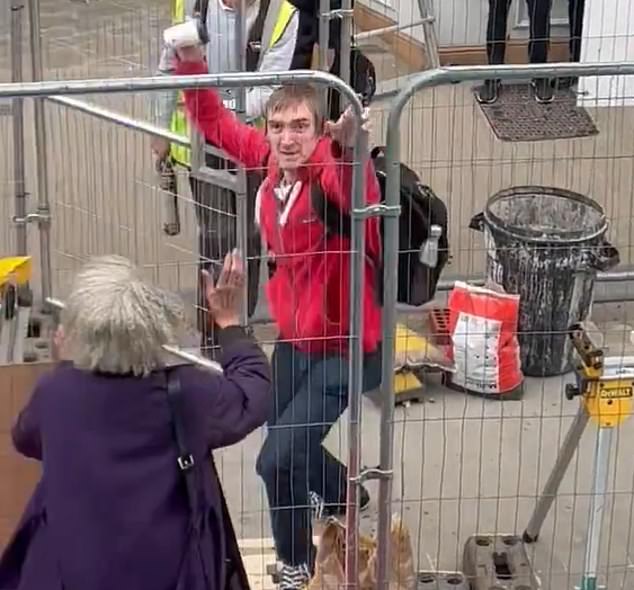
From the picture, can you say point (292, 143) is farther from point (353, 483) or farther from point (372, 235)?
point (353, 483)

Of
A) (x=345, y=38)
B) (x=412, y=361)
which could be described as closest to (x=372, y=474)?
(x=412, y=361)

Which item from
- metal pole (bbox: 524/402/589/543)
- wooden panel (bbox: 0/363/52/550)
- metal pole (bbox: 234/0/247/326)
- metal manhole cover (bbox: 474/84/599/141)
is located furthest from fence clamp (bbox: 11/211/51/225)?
metal manhole cover (bbox: 474/84/599/141)

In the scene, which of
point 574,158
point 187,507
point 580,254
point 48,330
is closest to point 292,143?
point 187,507

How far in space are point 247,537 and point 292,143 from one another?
58.8 inches

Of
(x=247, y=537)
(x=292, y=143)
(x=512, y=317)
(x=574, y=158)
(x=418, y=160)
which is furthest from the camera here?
(x=418, y=160)

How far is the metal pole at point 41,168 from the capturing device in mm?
6371

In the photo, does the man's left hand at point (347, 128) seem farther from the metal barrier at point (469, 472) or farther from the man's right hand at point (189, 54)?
the man's right hand at point (189, 54)

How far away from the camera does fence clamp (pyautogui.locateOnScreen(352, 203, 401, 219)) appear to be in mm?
4156

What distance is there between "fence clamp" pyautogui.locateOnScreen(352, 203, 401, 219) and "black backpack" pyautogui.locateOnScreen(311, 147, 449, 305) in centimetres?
25

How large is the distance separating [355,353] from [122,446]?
3.32 feet

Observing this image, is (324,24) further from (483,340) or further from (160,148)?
(483,340)

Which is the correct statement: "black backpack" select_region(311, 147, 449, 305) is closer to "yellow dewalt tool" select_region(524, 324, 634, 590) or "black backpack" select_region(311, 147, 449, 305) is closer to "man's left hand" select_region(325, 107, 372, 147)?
"man's left hand" select_region(325, 107, 372, 147)

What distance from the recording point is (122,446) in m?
3.53

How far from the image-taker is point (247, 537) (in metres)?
5.38
